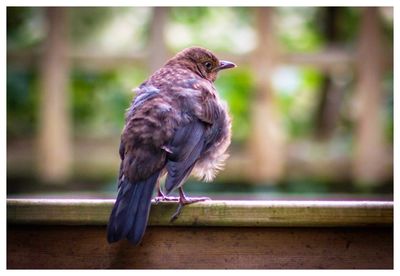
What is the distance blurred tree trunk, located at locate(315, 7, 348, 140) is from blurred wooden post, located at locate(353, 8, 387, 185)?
1.11 meters

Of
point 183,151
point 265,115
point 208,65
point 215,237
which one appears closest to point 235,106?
point 265,115

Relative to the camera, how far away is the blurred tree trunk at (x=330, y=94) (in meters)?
7.96

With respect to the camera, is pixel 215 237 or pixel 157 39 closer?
pixel 215 237

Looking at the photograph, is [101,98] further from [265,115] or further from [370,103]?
[370,103]

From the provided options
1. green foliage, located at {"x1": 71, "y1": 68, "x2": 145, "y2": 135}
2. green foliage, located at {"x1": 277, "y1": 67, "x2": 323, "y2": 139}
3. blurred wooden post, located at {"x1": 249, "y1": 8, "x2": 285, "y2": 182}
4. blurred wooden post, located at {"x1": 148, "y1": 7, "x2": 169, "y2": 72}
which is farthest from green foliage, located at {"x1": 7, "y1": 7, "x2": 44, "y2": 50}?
green foliage, located at {"x1": 277, "y1": 67, "x2": 323, "y2": 139}

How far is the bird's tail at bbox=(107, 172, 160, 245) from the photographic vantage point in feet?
7.09

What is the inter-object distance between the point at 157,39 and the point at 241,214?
4.56 meters

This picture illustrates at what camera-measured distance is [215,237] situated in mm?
2291

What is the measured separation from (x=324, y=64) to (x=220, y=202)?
4697 mm

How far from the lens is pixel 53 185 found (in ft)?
22.5

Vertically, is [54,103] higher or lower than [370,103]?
higher

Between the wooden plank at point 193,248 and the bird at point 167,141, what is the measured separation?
0.13 meters

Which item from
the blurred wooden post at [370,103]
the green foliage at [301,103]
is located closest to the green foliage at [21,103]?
the green foliage at [301,103]

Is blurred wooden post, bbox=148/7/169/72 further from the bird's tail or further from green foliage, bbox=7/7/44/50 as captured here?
the bird's tail
